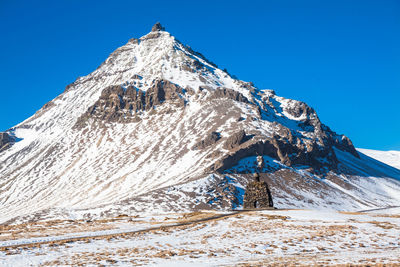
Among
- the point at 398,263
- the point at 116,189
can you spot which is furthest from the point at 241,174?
the point at 398,263

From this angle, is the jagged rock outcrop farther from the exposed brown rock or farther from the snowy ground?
the snowy ground

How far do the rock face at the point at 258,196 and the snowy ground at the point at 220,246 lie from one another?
2696cm

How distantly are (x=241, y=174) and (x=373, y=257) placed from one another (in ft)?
498

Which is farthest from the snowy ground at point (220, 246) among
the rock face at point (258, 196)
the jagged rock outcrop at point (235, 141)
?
the jagged rock outcrop at point (235, 141)

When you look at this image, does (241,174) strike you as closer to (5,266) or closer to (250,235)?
(250,235)

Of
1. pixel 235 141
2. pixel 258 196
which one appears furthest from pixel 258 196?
pixel 235 141

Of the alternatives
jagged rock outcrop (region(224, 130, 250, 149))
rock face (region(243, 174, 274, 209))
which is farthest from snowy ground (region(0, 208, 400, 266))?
→ jagged rock outcrop (region(224, 130, 250, 149))

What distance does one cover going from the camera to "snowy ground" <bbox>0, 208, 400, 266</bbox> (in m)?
20.9

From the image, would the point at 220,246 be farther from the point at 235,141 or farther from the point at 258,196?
the point at 235,141

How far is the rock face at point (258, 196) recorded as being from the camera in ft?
210

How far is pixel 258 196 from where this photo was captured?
211 feet

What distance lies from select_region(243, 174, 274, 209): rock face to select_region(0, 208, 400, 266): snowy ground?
1061 inches

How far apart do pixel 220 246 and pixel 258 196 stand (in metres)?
39.9

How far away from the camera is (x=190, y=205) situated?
129625 mm
